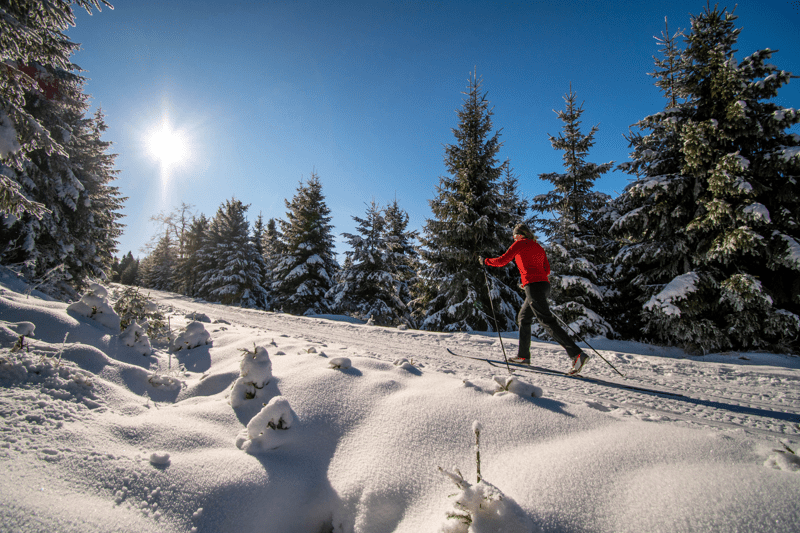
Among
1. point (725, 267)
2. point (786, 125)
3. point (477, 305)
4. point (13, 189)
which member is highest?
point (786, 125)

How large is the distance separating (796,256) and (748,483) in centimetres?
852

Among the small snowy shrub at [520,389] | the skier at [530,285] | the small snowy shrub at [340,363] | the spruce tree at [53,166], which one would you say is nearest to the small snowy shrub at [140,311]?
the spruce tree at [53,166]

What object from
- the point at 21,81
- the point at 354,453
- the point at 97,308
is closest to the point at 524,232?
the point at 354,453

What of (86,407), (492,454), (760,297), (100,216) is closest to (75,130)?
(100,216)

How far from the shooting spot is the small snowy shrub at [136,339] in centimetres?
354

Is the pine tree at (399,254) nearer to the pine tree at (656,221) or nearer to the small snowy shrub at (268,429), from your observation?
the pine tree at (656,221)

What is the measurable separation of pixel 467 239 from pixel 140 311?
935 cm

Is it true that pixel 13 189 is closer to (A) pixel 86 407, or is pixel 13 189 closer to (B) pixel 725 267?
(A) pixel 86 407

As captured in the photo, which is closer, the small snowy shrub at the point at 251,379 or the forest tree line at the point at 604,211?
the small snowy shrub at the point at 251,379

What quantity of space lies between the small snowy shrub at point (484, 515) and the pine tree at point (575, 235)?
9463 mm

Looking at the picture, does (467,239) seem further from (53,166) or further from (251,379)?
(53,166)

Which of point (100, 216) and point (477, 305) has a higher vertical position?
point (100, 216)

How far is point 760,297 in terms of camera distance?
21.4 feet

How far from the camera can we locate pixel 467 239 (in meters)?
Result: 11.0
